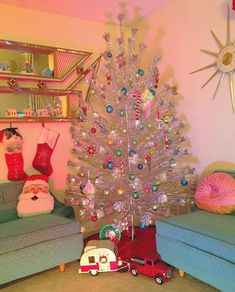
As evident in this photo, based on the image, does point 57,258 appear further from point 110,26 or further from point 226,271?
point 110,26

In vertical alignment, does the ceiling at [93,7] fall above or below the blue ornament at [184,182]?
above

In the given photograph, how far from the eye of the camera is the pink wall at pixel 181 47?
9.17ft

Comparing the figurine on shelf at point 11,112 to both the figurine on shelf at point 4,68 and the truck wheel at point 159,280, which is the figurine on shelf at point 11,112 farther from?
the truck wheel at point 159,280

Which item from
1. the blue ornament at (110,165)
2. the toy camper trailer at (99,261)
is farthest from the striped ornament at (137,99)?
the toy camper trailer at (99,261)

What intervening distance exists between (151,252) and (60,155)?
1.51 meters

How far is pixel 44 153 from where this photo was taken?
313 cm

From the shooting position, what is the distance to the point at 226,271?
1.78 meters

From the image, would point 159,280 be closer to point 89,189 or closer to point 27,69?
point 89,189

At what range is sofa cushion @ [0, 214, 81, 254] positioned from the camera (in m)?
2.10

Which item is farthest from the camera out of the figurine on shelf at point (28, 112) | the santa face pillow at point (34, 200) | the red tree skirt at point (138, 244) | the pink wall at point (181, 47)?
the figurine on shelf at point (28, 112)

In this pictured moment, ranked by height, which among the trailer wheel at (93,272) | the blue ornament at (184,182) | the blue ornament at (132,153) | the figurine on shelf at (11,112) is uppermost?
the figurine on shelf at (11,112)

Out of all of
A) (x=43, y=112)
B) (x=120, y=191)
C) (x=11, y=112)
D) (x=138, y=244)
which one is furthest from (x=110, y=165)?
(x=11, y=112)

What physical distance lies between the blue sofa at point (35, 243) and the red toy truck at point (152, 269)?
18.7 inches

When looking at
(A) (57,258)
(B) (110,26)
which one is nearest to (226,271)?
(A) (57,258)
